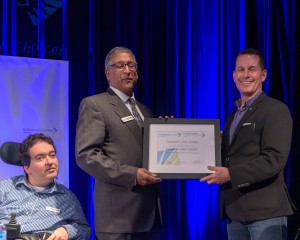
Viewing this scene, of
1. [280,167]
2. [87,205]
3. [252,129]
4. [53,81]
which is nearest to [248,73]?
[252,129]

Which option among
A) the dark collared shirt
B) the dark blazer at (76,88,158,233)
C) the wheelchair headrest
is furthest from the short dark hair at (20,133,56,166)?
the dark collared shirt

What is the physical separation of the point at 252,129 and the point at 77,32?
2.12 metres

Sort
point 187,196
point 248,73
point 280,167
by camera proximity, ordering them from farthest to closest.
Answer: point 187,196 < point 248,73 < point 280,167

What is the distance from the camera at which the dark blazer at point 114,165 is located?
2.91 meters

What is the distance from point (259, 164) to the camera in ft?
9.45

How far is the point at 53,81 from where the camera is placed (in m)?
4.14

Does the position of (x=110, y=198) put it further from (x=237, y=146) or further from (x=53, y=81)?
(x=53, y=81)

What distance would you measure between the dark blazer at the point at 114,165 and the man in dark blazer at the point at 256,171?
44 cm

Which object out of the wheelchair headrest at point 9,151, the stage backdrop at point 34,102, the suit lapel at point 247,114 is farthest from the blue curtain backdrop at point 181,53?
the suit lapel at point 247,114

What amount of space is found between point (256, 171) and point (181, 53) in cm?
221

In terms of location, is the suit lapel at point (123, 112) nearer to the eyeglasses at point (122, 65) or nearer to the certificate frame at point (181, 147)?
the certificate frame at point (181, 147)

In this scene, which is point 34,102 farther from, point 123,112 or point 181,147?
point 181,147

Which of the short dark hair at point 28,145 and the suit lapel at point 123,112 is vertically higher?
the suit lapel at point 123,112

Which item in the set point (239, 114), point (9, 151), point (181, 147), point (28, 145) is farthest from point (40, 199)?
point (239, 114)
